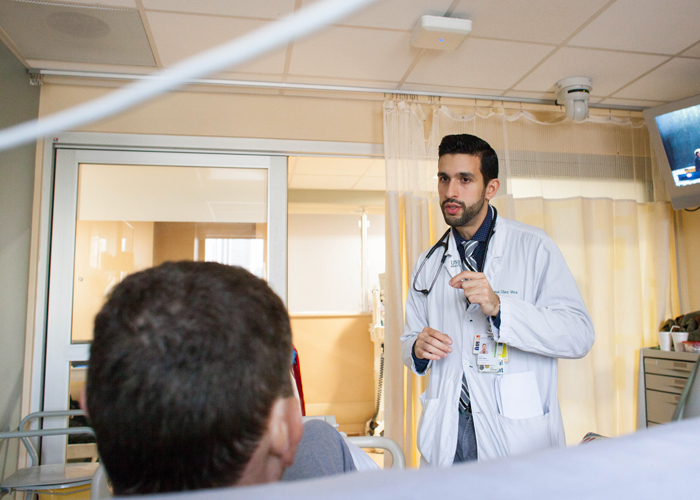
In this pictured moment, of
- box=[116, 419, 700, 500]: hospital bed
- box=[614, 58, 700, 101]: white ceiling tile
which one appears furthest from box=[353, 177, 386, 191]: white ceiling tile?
box=[116, 419, 700, 500]: hospital bed

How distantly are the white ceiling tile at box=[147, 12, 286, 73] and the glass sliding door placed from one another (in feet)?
1.95

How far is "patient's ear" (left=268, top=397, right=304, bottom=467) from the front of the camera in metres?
0.42

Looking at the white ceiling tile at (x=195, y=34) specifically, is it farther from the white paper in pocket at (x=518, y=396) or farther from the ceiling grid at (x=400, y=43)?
the white paper in pocket at (x=518, y=396)

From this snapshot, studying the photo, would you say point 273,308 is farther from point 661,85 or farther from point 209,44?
point 661,85

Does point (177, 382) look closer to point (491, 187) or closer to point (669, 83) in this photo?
point (491, 187)

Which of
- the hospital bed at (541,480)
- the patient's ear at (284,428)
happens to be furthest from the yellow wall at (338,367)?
the hospital bed at (541,480)

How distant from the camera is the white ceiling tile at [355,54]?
2.36 metres

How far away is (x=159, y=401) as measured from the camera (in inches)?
14.5

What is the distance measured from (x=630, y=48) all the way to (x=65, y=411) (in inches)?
136

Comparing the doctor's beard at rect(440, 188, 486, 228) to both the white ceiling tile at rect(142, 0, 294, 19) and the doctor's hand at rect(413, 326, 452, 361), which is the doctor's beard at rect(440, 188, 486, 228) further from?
the white ceiling tile at rect(142, 0, 294, 19)

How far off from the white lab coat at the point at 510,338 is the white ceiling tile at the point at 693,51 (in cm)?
164

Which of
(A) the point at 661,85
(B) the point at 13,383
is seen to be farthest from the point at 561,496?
(A) the point at 661,85

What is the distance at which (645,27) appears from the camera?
2.33 metres

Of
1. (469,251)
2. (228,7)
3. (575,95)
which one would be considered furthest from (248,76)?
(575,95)
